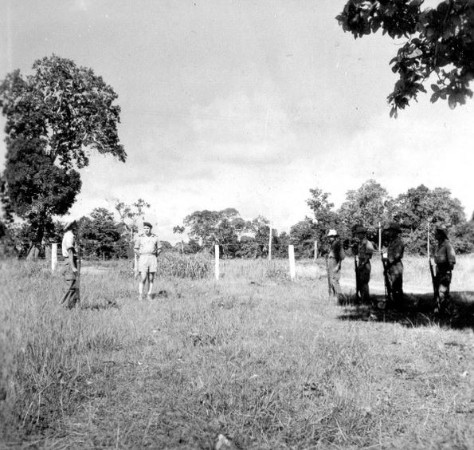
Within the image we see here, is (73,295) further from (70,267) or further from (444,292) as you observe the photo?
(444,292)

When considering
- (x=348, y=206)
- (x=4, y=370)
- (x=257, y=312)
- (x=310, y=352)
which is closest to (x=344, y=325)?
(x=257, y=312)

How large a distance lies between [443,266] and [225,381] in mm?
5895

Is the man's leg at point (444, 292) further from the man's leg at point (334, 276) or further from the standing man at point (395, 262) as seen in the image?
the man's leg at point (334, 276)

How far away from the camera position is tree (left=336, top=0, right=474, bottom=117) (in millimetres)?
4816

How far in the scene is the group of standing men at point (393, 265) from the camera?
25.9ft

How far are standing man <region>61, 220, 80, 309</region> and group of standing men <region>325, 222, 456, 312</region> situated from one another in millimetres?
6376

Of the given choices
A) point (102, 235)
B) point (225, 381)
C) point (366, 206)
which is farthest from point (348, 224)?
point (225, 381)

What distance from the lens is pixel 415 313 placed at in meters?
8.81

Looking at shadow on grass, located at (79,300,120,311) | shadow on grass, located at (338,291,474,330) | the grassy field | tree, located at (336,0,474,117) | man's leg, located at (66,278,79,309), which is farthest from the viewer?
shadow on grass, located at (79,300,120,311)

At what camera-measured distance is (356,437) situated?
302cm

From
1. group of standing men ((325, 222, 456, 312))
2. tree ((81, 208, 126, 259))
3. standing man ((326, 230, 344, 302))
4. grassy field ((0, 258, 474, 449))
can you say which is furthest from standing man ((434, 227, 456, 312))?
tree ((81, 208, 126, 259))

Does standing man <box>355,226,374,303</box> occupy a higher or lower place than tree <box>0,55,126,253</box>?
lower

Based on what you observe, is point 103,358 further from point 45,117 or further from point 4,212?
point 45,117

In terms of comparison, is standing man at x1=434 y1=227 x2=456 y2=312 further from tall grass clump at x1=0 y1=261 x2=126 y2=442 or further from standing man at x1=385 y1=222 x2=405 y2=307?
tall grass clump at x1=0 y1=261 x2=126 y2=442
